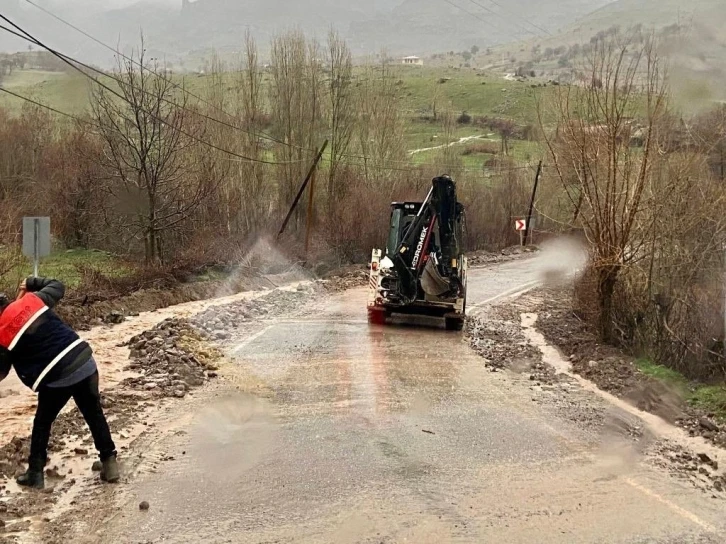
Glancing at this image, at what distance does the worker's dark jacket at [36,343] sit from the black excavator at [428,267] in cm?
1064

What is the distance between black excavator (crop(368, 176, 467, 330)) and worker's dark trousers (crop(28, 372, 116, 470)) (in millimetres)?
10363

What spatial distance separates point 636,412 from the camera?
375 inches

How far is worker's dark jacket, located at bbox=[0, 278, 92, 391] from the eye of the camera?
5777mm

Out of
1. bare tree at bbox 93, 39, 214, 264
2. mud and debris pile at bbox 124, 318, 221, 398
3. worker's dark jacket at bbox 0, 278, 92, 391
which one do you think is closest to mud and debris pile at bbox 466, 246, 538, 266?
bare tree at bbox 93, 39, 214, 264

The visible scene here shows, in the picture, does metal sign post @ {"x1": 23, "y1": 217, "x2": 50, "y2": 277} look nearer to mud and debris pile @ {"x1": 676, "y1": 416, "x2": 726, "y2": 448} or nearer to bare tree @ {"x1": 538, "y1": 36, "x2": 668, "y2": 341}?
bare tree @ {"x1": 538, "y1": 36, "x2": 668, "y2": 341}

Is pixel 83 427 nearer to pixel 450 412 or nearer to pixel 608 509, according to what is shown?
pixel 450 412

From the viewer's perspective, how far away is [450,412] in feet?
30.4

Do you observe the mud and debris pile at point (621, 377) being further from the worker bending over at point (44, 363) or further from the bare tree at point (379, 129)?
the bare tree at point (379, 129)

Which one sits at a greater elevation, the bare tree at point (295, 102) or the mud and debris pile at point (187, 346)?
the bare tree at point (295, 102)

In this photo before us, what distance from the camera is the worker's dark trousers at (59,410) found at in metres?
6.06

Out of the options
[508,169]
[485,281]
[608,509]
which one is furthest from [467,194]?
[608,509]

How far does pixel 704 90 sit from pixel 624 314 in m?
Answer: 4.66

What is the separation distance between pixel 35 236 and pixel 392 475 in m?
8.10

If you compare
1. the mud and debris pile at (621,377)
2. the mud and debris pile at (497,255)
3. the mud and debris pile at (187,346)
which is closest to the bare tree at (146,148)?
the mud and debris pile at (187,346)
